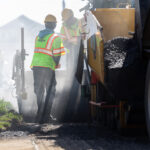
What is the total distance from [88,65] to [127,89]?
1816 millimetres

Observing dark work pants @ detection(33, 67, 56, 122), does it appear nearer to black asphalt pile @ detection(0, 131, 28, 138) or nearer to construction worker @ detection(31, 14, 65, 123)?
construction worker @ detection(31, 14, 65, 123)

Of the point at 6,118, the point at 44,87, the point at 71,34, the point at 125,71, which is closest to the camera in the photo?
the point at 125,71

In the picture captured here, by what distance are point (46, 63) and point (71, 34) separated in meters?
1.95

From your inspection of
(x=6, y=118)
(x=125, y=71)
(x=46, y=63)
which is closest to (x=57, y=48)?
(x=46, y=63)

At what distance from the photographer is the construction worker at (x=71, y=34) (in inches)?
334

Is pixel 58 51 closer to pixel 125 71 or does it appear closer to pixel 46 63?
pixel 46 63

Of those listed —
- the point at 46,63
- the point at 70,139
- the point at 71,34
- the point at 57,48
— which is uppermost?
the point at 71,34

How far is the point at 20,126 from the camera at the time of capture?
658 centimetres

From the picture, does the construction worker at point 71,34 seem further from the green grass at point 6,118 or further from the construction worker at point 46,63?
the green grass at point 6,118

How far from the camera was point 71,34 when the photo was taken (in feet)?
30.9

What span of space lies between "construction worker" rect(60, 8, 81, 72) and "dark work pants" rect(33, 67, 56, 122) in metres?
0.67

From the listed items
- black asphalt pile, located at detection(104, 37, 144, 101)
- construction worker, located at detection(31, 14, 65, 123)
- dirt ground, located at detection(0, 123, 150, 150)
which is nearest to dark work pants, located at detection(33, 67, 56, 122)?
construction worker, located at detection(31, 14, 65, 123)

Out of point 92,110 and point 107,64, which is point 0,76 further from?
point 107,64

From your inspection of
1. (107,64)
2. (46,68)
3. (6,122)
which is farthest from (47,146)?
(46,68)
